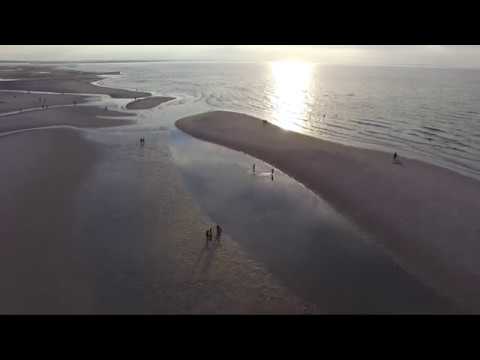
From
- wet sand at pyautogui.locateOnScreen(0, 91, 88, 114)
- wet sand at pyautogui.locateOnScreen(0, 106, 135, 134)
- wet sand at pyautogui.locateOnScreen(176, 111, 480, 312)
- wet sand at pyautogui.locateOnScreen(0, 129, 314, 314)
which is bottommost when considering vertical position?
wet sand at pyautogui.locateOnScreen(0, 129, 314, 314)

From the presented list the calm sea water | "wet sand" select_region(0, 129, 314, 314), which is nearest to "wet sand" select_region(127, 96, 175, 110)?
the calm sea water

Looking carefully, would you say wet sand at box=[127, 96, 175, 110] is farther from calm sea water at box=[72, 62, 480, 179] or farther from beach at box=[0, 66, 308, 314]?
beach at box=[0, 66, 308, 314]

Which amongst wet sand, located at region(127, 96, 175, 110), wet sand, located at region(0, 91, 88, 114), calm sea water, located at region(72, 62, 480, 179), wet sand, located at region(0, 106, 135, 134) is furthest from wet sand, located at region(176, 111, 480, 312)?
wet sand, located at region(0, 91, 88, 114)

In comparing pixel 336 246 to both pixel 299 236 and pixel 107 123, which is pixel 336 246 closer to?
pixel 299 236

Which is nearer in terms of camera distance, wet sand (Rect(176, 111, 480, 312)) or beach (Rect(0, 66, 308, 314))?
beach (Rect(0, 66, 308, 314))

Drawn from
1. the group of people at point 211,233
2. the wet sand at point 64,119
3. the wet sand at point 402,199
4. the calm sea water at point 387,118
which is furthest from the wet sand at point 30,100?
the group of people at point 211,233

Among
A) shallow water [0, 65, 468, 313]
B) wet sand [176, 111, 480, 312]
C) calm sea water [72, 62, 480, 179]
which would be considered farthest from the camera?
calm sea water [72, 62, 480, 179]

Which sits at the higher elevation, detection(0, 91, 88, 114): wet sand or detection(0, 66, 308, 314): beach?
detection(0, 91, 88, 114): wet sand

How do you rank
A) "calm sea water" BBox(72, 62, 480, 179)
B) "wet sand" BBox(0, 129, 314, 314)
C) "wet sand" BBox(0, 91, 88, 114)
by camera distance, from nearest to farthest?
"wet sand" BBox(0, 129, 314, 314), "calm sea water" BBox(72, 62, 480, 179), "wet sand" BBox(0, 91, 88, 114)

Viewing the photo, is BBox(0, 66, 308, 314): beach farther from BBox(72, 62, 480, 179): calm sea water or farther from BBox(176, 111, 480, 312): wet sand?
BBox(72, 62, 480, 179): calm sea water
